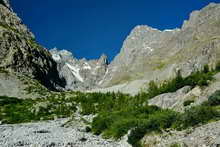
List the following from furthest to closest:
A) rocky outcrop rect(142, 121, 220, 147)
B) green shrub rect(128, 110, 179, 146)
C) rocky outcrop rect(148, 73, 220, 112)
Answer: rocky outcrop rect(148, 73, 220, 112) < green shrub rect(128, 110, 179, 146) < rocky outcrop rect(142, 121, 220, 147)

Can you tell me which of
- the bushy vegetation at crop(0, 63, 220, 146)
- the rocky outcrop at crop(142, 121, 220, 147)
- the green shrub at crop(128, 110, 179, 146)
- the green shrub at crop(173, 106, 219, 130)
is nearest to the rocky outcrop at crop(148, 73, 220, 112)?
the bushy vegetation at crop(0, 63, 220, 146)

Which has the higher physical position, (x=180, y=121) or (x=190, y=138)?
(x=180, y=121)

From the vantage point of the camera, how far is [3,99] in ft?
439

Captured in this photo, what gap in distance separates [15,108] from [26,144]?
81422mm

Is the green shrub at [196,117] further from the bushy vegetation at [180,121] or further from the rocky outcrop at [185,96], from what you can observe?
the rocky outcrop at [185,96]

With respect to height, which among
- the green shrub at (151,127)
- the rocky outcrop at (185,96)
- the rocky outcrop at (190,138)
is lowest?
the rocky outcrop at (190,138)

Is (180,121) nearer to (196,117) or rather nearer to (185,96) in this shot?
(196,117)

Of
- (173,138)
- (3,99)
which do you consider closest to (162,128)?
(173,138)

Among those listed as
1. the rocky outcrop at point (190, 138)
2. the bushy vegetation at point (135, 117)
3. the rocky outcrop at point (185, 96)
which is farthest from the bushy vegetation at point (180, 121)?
the rocky outcrop at point (185, 96)

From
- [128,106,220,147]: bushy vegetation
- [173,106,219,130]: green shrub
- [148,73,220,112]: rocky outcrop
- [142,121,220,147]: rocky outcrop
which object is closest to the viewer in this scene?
[142,121,220,147]: rocky outcrop

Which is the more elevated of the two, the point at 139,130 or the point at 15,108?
the point at 15,108

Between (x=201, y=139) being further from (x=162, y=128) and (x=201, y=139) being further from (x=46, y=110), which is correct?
(x=46, y=110)

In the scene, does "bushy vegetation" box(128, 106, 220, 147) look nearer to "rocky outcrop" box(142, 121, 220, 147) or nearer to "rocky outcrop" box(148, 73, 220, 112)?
"rocky outcrop" box(142, 121, 220, 147)

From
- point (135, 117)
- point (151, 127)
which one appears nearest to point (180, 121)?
point (151, 127)
